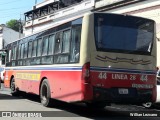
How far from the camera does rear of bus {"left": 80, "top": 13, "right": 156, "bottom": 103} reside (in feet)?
35.0

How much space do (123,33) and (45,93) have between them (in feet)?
13.8

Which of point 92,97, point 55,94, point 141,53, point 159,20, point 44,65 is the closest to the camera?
point 92,97

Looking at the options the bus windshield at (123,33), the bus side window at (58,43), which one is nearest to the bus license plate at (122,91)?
the bus windshield at (123,33)

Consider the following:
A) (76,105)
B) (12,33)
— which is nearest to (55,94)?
(76,105)

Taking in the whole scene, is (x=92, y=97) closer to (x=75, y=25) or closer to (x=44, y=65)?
(x=75, y=25)

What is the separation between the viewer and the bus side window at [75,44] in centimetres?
1115

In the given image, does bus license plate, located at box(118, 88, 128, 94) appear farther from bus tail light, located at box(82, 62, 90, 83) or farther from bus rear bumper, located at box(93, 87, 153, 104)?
bus tail light, located at box(82, 62, 90, 83)

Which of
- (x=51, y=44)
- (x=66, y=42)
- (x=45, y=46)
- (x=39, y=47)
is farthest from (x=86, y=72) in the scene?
(x=39, y=47)

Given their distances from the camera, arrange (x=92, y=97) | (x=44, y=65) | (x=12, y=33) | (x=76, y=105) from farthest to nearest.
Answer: (x=12, y=33)
(x=76, y=105)
(x=44, y=65)
(x=92, y=97)

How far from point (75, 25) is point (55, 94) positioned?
103 inches

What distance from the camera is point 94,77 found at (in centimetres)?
1066

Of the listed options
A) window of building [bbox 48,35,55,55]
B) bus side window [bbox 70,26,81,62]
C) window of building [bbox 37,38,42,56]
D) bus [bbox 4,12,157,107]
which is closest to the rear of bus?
bus [bbox 4,12,157,107]

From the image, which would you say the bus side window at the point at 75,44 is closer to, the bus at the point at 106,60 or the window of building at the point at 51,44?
the bus at the point at 106,60

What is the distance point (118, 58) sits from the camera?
36.0 feet
